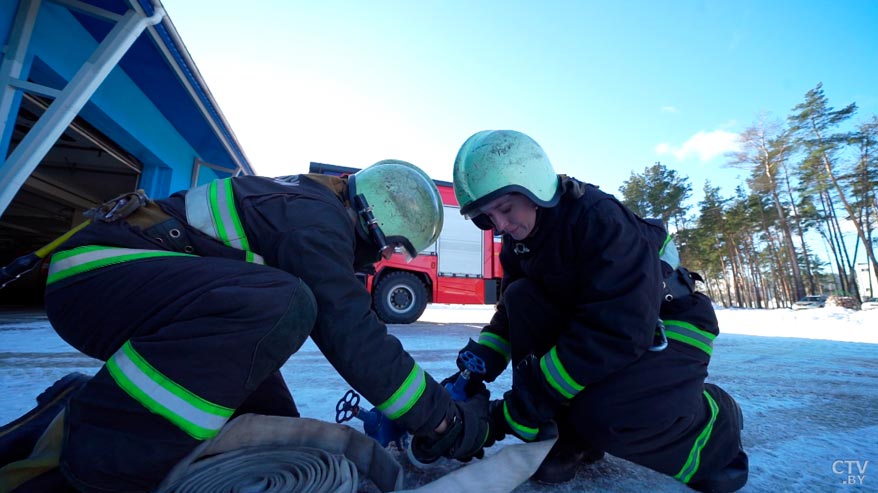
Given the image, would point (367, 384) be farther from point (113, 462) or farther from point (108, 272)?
point (108, 272)

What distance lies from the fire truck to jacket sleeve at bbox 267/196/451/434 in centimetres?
526

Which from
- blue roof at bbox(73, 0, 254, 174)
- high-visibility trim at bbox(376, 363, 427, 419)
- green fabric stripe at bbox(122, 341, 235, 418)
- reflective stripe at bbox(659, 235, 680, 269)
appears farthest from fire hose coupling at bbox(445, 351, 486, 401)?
blue roof at bbox(73, 0, 254, 174)

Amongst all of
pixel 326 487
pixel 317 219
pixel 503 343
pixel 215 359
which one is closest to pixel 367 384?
pixel 326 487

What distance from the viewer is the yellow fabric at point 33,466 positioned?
0.88 meters

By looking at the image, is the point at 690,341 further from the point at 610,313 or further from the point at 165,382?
the point at 165,382

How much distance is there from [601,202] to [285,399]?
4.57 ft

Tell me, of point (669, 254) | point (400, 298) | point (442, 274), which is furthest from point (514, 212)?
point (442, 274)

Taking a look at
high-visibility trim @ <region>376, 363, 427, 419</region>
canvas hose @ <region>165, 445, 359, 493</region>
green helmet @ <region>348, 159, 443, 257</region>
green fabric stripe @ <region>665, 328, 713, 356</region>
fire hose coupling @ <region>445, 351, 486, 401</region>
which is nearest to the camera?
canvas hose @ <region>165, 445, 359, 493</region>

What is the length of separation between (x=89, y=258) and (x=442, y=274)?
6.51m

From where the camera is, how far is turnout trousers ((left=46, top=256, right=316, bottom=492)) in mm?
850

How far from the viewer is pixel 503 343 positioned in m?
1.82

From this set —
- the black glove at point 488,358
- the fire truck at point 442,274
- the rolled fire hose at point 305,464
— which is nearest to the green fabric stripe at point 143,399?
the rolled fire hose at point 305,464

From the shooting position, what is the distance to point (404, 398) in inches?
45.0

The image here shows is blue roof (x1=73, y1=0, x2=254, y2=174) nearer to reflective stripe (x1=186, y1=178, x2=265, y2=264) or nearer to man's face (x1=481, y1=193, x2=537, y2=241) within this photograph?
reflective stripe (x1=186, y1=178, x2=265, y2=264)
